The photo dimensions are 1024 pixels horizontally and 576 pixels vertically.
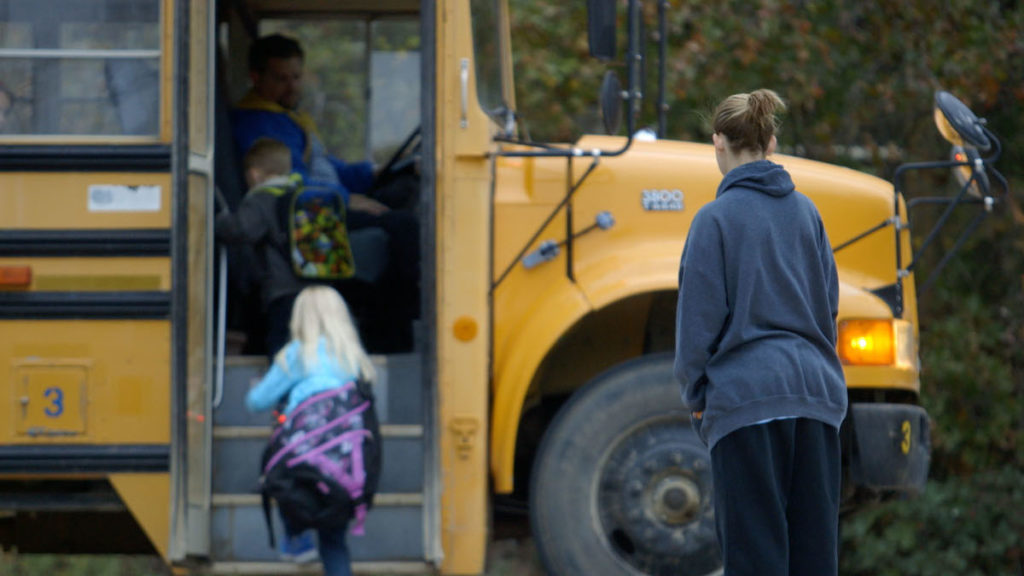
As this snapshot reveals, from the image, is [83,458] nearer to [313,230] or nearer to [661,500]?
[313,230]

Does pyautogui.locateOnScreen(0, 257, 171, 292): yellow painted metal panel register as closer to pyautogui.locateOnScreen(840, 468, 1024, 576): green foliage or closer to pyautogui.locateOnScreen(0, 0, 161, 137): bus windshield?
pyautogui.locateOnScreen(0, 0, 161, 137): bus windshield

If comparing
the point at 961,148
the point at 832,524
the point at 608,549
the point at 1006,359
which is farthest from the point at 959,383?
the point at 832,524

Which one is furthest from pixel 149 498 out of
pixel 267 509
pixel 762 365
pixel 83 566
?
pixel 83 566

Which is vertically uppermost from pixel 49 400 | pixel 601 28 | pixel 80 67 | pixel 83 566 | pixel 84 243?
pixel 601 28

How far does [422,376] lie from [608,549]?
80cm

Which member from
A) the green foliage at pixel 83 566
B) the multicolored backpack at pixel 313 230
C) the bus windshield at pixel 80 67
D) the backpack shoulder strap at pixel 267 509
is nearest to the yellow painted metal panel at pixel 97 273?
the bus windshield at pixel 80 67

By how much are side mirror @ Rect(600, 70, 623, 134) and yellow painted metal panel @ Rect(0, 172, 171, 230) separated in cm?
134

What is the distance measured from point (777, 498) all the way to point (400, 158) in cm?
294

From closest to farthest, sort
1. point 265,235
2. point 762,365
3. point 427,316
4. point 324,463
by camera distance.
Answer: point 762,365 → point 324,463 → point 427,316 → point 265,235

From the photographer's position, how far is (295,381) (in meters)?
4.10

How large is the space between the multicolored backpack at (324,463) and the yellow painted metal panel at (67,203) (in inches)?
28.9

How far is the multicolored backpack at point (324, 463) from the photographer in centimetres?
395

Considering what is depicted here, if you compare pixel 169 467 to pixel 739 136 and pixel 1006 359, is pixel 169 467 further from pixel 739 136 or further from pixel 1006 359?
pixel 1006 359

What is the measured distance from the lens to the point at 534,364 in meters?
4.12
